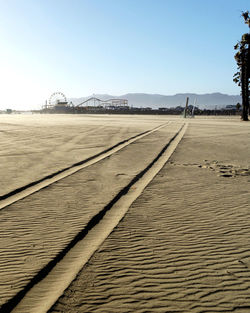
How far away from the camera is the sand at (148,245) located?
3.00 metres

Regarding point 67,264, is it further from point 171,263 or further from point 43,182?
point 43,182

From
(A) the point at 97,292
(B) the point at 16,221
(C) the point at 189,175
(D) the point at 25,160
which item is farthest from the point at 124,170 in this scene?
(A) the point at 97,292

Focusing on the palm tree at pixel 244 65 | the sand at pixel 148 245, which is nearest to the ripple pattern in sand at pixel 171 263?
the sand at pixel 148 245

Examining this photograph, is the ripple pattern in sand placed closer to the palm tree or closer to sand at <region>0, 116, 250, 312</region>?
sand at <region>0, 116, 250, 312</region>

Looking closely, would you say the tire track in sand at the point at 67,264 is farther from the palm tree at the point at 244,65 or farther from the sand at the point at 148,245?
the palm tree at the point at 244,65

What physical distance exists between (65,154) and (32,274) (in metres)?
8.28

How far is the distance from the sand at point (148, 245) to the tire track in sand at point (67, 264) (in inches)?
3.1

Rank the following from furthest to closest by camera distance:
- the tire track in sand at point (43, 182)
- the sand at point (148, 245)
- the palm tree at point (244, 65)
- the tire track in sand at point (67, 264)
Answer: the palm tree at point (244, 65) → the tire track in sand at point (43, 182) → the sand at point (148, 245) → the tire track in sand at point (67, 264)

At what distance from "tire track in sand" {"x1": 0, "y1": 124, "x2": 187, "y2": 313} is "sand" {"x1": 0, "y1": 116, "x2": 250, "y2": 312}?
0.08m

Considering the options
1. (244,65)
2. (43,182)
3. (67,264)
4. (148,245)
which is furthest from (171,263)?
(244,65)

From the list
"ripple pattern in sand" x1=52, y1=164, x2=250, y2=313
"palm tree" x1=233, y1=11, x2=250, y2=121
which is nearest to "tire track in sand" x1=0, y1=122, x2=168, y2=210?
"ripple pattern in sand" x1=52, y1=164, x2=250, y2=313

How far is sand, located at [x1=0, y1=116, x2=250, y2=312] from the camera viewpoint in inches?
118

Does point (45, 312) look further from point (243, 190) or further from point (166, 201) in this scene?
point (243, 190)

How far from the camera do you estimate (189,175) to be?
8.31 meters
